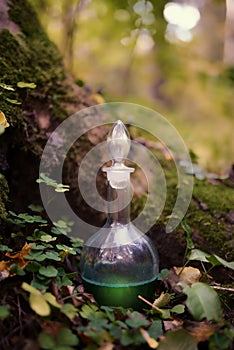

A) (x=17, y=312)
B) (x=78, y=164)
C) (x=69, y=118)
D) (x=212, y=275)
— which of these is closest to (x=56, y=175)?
(x=78, y=164)

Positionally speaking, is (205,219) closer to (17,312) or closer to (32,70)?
(17,312)

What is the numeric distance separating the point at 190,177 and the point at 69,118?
793mm

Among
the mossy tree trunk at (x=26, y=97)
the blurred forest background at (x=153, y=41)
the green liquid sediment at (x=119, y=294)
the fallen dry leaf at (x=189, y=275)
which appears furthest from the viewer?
the blurred forest background at (x=153, y=41)

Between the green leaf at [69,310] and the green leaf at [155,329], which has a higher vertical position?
the green leaf at [69,310]

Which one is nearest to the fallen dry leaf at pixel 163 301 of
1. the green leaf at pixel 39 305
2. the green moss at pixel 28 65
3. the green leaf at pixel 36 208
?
the green leaf at pixel 39 305

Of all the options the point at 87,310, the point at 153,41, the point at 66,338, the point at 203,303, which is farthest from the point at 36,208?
the point at 153,41

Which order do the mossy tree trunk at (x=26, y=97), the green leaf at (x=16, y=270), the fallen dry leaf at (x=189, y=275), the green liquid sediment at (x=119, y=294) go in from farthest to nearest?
1. the mossy tree trunk at (x=26, y=97)
2. the fallen dry leaf at (x=189, y=275)
3. the green liquid sediment at (x=119, y=294)
4. the green leaf at (x=16, y=270)

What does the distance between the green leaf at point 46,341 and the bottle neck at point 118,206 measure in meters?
0.58

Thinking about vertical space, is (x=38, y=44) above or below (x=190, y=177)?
above

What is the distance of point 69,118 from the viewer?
1.97 meters

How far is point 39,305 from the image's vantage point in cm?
103

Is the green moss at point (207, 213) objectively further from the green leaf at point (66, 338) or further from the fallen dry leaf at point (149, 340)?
the green leaf at point (66, 338)

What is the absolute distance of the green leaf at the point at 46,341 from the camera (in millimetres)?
968

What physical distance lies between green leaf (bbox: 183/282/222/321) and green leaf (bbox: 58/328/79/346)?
0.36 meters
